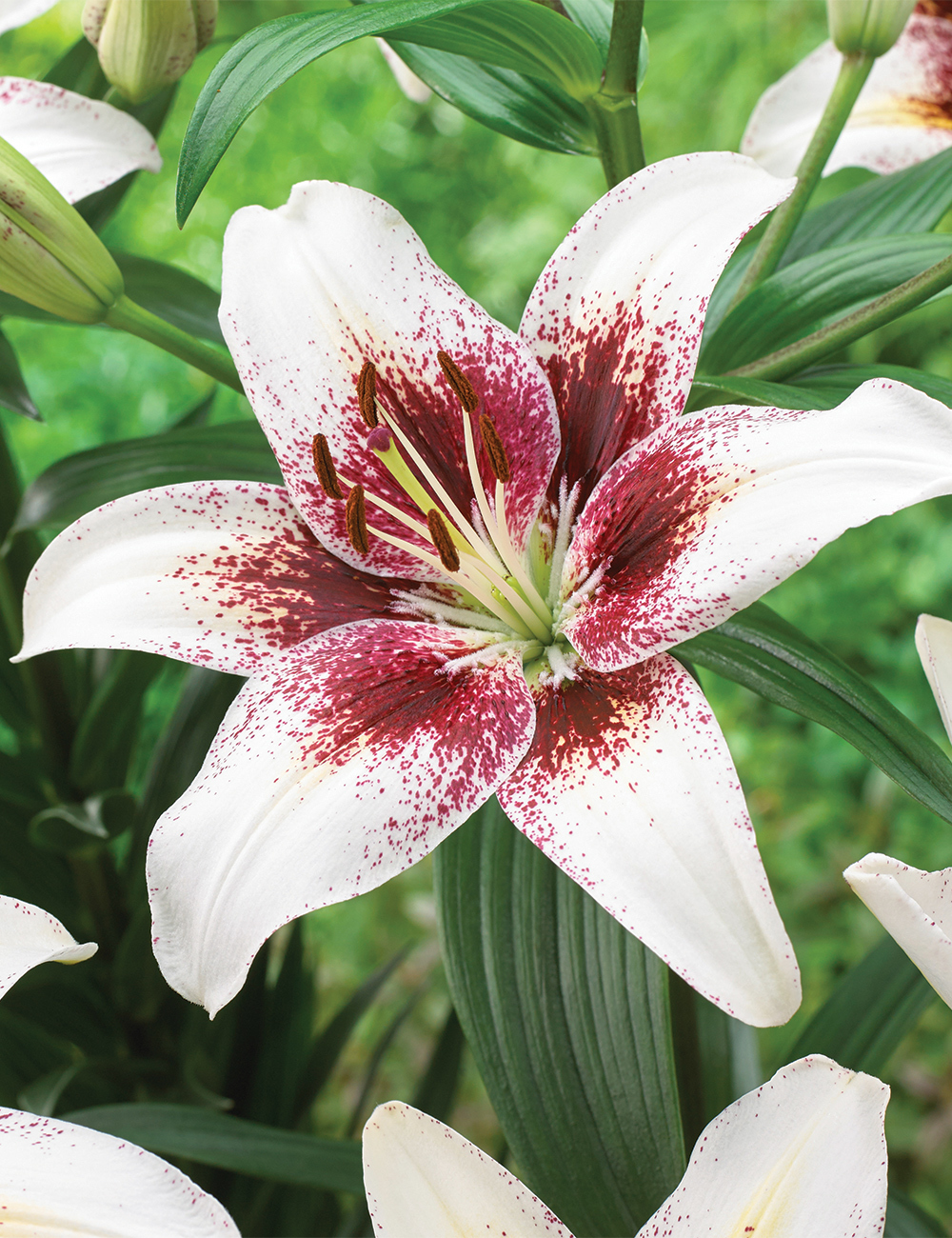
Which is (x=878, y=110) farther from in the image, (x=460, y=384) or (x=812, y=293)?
(x=460, y=384)

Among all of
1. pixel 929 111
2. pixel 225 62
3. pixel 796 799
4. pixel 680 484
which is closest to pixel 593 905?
pixel 680 484

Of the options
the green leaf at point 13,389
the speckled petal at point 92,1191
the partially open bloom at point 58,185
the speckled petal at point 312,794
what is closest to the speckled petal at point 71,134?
the partially open bloom at point 58,185

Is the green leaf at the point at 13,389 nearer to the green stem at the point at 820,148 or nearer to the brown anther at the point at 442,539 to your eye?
the brown anther at the point at 442,539

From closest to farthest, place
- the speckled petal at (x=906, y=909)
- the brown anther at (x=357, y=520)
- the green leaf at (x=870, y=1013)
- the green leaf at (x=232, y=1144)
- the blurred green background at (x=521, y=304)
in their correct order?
the speckled petal at (x=906, y=909) < the brown anther at (x=357, y=520) < the green leaf at (x=232, y=1144) < the green leaf at (x=870, y=1013) < the blurred green background at (x=521, y=304)

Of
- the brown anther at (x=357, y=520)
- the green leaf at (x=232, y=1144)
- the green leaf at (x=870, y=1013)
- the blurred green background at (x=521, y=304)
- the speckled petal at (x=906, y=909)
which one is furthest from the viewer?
the blurred green background at (x=521, y=304)

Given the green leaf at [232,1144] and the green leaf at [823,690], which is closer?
the green leaf at [823,690]

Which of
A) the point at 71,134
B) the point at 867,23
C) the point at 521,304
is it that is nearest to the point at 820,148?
the point at 867,23

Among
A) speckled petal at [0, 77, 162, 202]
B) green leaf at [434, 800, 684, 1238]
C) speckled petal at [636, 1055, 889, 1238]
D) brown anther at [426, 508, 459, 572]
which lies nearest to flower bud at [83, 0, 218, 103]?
speckled petal at [0, 77, 162, 202]

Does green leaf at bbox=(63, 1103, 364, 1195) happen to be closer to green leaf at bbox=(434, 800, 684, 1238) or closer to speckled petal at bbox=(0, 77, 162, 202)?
green leaf at bbox=(434, 800, 684, 1238)
